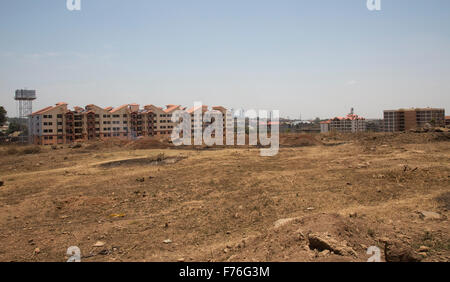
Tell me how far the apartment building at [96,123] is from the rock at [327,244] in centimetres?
4122

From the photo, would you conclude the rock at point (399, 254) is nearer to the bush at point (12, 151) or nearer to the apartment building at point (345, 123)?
the bush at point (12, 151)

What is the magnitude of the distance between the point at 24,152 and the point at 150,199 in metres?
22.2

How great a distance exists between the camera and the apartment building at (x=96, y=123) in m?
41.2

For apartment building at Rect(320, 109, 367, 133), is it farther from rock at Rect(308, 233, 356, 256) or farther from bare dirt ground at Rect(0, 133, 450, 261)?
rock at Rect(308, 233, 356, 256)

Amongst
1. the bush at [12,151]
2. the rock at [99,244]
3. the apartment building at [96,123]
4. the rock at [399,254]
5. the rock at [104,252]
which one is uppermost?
the apartment building at [96,123]

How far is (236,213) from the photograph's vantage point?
751cm

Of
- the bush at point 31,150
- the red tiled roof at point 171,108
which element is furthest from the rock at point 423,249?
the red tiled roof at point 171,108

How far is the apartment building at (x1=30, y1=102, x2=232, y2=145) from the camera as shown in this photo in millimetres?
41250

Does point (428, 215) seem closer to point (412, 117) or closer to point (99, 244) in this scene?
point (99, 244)

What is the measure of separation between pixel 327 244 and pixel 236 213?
3470 mm
